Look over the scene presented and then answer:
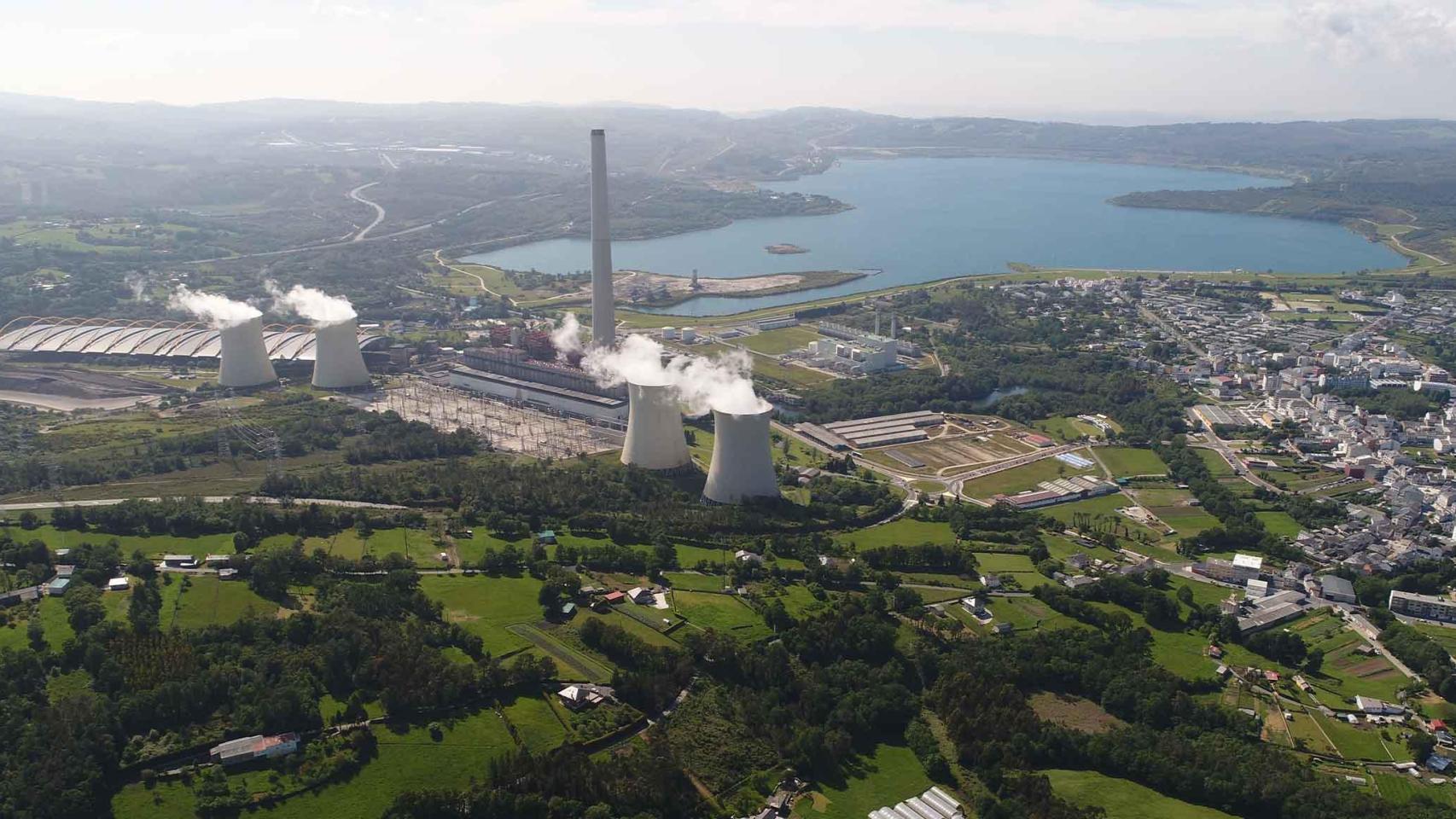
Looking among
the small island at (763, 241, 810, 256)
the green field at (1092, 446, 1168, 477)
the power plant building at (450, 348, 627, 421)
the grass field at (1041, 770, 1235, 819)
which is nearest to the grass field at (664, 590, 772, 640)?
the grass field at (1041, 770, 1235, 819)

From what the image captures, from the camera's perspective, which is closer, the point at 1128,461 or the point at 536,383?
the point at 1128,461

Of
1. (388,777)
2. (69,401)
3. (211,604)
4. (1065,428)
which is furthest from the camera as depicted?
(69,401)

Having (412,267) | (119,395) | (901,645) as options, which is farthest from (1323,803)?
(412,267)

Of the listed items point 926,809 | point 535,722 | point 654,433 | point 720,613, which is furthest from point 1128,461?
point 535,722

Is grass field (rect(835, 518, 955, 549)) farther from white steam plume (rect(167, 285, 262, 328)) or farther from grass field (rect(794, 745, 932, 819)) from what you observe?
white steam plume (rect(167, 285, 262, 328))

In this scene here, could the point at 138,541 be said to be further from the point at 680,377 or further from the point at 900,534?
the point at 900,534

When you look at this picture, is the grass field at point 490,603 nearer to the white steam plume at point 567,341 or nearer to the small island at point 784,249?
the white steam plume at point 567,341

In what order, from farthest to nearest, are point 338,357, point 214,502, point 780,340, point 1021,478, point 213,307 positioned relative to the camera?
1. point 780,340
2. point 213,307
3. point 338,357
4. point 1021,478
5. point 214,502
